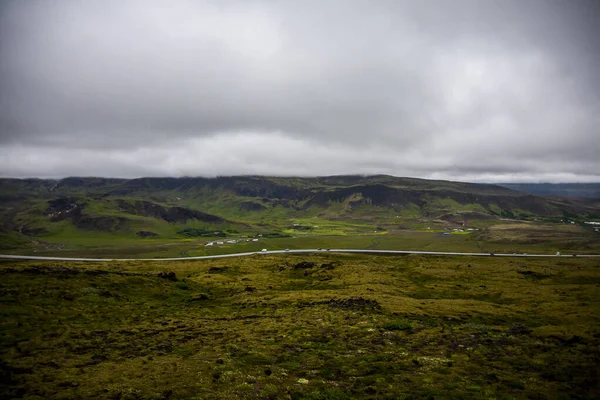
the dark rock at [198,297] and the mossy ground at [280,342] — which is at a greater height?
the mossy ground at [280,342]

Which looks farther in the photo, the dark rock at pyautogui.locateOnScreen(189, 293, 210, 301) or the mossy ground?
the dark rock at pyautogui.locateOnScreen(189, 293, 210, 301)

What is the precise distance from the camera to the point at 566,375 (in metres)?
25.4

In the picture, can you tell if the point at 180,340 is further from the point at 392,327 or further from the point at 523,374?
the point at 523,374

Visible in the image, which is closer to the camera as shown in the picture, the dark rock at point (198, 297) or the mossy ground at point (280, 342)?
the mossy ground at point (280, 342)

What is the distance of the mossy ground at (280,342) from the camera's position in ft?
75.3

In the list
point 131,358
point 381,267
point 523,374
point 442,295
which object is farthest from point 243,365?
point 381,267

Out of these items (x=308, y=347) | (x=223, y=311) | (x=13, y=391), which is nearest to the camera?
(x=13, y=391)

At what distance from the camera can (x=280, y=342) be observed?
34938mm

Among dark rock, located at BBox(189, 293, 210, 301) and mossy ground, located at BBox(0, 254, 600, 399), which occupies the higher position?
mossy ground, located at BBox(0, 254, 600, 399)

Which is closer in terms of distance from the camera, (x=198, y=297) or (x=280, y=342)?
(x=280, y=342)

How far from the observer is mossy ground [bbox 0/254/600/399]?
904 inches

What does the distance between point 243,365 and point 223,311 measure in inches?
1024

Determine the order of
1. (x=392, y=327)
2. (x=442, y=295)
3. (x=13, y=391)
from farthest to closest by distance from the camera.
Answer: (x=442, y=295) < (x=392, y=327) < (x=13, y=391)

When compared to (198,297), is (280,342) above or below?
above
